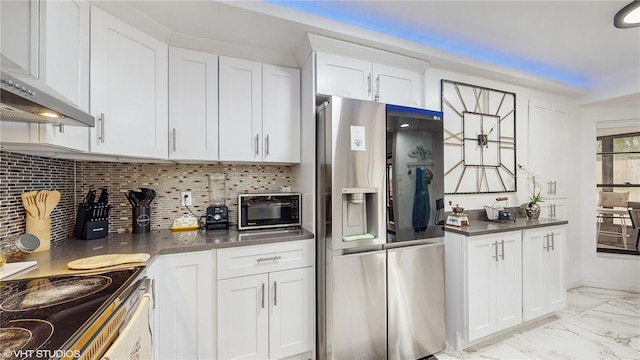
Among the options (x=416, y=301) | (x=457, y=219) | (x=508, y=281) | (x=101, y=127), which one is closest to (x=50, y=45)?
(x=101, y=127)

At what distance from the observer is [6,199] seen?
51.7 inches

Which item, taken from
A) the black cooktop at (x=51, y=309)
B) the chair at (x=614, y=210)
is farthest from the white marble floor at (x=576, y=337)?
the black cooktop at (x=51, y=309)

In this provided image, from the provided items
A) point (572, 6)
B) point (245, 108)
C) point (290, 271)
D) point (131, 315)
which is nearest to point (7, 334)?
point (131, 315)

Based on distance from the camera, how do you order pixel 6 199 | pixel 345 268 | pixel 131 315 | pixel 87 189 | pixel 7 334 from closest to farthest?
pixel 7 334, pixel 131 315, pixel 6 199, pixel 345 268, pixel 87 189

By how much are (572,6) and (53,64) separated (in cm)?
319

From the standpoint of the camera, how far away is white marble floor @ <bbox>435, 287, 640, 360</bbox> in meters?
2.01

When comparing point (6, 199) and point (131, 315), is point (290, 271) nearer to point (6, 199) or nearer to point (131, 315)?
point (131, 315)

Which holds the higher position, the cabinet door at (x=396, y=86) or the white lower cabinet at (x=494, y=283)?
the cabinet door at (x=396, y=86)

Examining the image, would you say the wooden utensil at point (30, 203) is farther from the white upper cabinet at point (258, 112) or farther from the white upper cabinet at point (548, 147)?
the white upper cabinet at point (548, 147)

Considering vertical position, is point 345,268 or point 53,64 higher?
point 53,64

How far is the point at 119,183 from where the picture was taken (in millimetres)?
1940

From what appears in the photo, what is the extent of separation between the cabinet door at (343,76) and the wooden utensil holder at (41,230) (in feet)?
6.09

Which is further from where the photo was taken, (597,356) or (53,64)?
(597,356)

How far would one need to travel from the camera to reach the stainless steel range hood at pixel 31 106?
0.75 m
